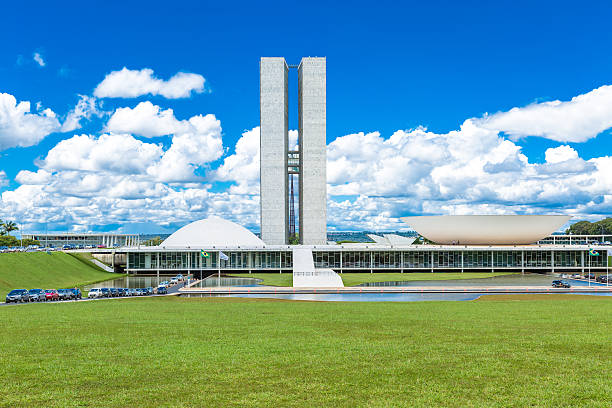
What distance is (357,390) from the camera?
30.8ft

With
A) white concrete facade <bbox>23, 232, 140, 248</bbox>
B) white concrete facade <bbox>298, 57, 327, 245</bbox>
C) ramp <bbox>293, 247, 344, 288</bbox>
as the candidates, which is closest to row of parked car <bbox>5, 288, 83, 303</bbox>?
ramp <bbox>293, 247, 344, 288</bbox>

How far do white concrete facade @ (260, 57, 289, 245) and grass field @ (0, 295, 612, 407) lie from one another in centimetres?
7120

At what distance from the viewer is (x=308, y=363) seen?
1151 centimetres

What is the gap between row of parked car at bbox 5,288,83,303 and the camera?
33.4 meters

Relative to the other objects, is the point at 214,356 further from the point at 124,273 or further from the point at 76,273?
the point at 124,273

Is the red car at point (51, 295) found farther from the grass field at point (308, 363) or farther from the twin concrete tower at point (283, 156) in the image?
the twin concrete tower at point (283, 156)

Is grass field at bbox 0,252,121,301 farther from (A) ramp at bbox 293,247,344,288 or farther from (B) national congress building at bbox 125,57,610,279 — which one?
(A) ramp at bbox 293,247,344,288

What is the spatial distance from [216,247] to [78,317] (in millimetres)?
47837

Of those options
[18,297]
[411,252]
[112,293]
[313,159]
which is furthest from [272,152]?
[18,297]

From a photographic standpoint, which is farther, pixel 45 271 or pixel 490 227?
pixel 490 227

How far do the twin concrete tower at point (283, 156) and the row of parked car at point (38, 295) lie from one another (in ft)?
181

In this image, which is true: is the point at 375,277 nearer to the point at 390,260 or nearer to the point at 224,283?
the point at 390,260

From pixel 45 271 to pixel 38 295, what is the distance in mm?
22098

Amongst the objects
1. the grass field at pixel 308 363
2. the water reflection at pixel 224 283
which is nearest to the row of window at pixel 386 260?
the water reflection at pixel 224 283
